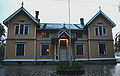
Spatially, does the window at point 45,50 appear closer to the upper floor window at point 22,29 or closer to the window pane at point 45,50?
the window pane at point 45,50

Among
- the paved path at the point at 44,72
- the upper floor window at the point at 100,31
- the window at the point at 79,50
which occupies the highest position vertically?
the upper floor window at the point at 100,31

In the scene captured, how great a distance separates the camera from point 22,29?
19.7 meters

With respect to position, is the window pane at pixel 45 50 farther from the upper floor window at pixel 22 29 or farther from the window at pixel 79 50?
the window at pixel 79 50

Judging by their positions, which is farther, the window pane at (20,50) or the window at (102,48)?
the window at (102,48)

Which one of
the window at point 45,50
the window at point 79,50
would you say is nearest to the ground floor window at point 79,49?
the window at point 79,50

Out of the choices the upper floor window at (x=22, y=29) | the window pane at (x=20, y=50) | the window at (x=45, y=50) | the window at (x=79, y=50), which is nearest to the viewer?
the window pane at (x=20, y=50)

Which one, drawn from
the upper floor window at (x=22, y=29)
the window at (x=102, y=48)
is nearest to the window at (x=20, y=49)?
the upper floor window at (x=22, y=29)

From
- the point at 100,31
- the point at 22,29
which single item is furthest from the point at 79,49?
the point at 22,29

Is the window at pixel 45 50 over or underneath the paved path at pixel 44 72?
over

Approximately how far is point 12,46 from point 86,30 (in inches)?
526

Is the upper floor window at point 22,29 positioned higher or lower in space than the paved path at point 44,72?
higher

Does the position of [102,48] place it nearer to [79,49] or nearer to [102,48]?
[102,48]

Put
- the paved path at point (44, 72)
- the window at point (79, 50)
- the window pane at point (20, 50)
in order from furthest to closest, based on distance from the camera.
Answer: the window at point (79, 50) → the window pane at point (20, 50) → the paved path at point (44, 72)

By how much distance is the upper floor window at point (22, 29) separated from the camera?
19523mm
